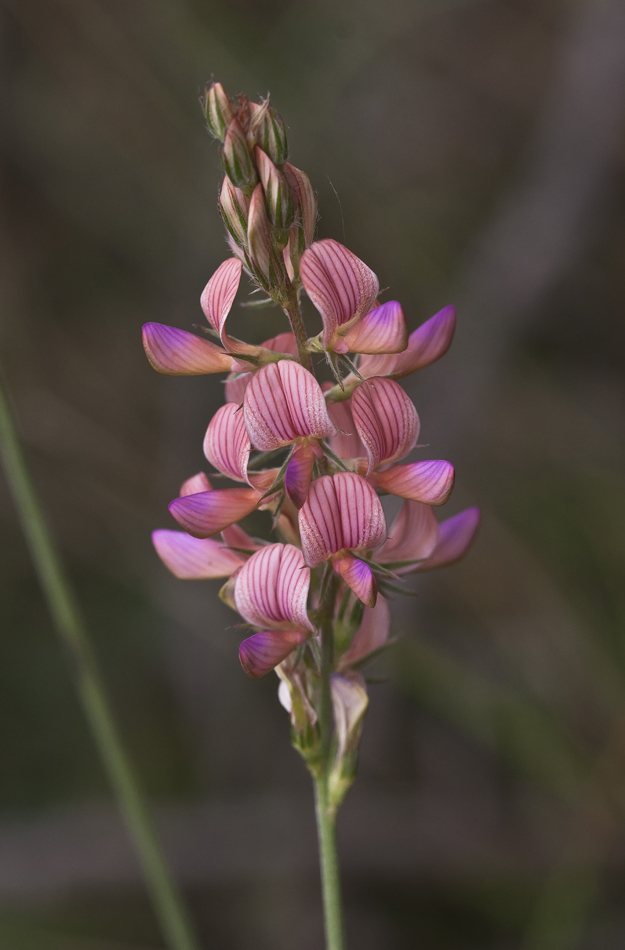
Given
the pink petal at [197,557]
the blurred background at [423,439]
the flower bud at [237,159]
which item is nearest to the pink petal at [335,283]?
the flower bud at [237,159]

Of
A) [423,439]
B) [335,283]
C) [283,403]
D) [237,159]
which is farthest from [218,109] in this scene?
[423,439]

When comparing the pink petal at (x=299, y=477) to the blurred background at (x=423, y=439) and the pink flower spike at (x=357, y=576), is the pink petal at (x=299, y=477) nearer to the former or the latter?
the pink flower spike at (x=357, y=576)

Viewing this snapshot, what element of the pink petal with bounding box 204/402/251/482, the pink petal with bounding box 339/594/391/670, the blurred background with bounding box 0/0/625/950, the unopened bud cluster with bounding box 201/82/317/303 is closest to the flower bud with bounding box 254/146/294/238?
the unopened bud cluster with bounding box 201/82/317/303

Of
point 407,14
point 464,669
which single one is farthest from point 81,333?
point 464,669

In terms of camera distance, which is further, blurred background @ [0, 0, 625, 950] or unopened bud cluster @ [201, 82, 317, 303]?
blurred background @ [0, 0, 625, 950]

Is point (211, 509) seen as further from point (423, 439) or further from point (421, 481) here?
point (423, 439)

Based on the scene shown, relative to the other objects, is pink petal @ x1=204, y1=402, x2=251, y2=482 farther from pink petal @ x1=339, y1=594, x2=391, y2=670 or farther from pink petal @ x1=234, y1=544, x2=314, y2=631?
pink petal @ x1=339, y1=594, x2=391, y2=670

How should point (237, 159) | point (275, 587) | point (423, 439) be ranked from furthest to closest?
point (423, 439) < point (275, 587) < point (237, 159)
